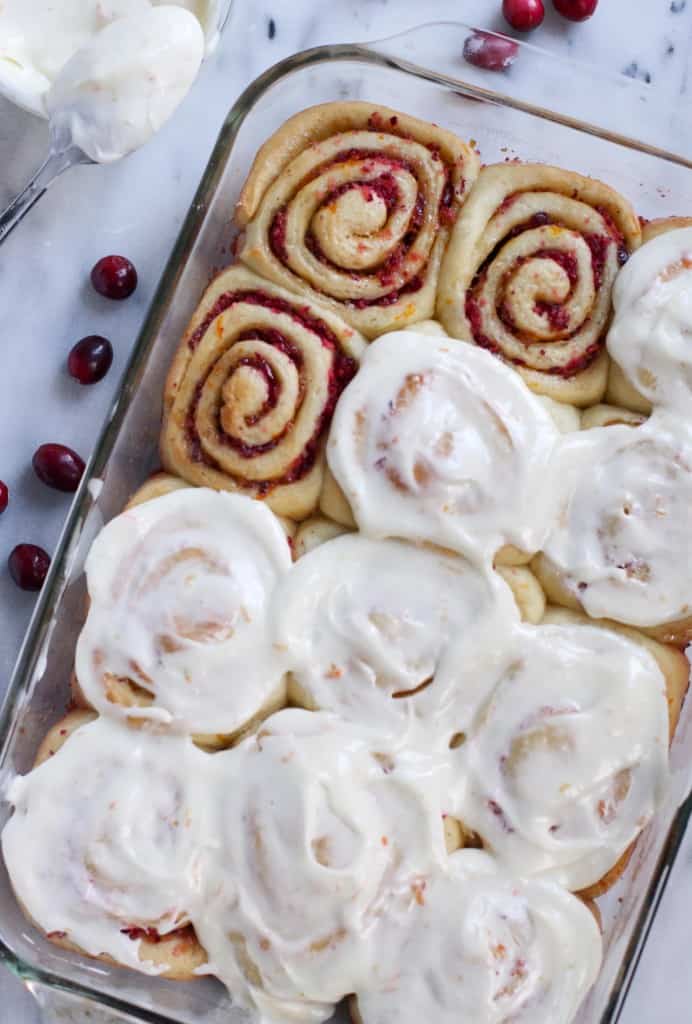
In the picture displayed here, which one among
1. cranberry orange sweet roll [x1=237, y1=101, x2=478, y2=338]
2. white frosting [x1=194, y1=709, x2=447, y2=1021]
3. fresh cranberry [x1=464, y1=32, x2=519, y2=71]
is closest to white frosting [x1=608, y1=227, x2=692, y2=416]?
cranberry orange sweet roll [x1=237, y1=101, x2=478, y2=338]

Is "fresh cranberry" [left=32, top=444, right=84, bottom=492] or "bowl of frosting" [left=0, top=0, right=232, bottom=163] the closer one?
"bowl of frosting" [left=0, top=0, right=232, bottom=163]

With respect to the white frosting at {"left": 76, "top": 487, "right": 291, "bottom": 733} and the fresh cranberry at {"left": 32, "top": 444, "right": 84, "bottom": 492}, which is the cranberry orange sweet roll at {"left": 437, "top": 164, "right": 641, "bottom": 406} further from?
the fresh cranberry at {"left": 32, "top": 444, "right": 84, "bottom": 492}

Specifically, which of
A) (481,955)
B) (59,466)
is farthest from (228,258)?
(481,955)

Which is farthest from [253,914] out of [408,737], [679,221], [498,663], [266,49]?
[266,49]

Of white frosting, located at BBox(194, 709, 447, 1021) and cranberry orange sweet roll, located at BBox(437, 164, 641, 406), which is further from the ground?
cranberry orange sweet roll, located at BBox(437, 164, 641, 406)

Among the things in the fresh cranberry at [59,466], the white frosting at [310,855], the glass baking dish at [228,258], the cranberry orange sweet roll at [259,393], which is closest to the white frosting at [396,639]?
the white frosting at [310,855]

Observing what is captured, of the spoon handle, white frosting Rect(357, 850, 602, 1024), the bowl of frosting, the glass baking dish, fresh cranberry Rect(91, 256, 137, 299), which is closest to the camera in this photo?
white frosting Rect(357, 850, 602, 1024)

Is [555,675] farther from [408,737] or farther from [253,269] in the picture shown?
[253,269]
